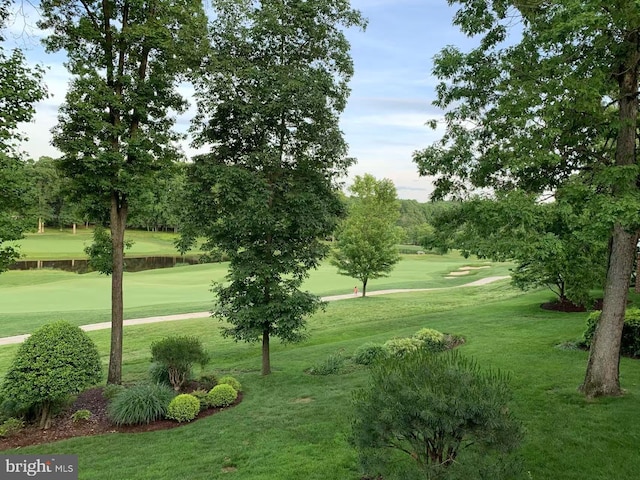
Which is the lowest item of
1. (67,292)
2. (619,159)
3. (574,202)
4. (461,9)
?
(67,292)

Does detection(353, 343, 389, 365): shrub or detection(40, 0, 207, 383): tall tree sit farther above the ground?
detection(40, 0, 207, 383): tall tree

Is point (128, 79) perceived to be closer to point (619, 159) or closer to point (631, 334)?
point (619, 159)

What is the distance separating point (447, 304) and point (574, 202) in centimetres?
1784

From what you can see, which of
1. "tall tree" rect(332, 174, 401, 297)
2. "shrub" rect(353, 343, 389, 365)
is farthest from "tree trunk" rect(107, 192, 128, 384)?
"tall tree" rect(332, 174, 401, 297)

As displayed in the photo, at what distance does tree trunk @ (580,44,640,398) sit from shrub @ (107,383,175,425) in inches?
306

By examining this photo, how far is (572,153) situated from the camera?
7367 millimetres

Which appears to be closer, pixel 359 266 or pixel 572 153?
pixel 572 153

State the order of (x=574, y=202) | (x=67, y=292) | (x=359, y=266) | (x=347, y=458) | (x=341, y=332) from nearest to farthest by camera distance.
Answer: (x=347, y=458) → (x=574, y=202) → (x=341, y=332) → (x=359, y=266) → (x=67, y=292)

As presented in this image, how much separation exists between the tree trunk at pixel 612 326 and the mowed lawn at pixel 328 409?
1.01ft

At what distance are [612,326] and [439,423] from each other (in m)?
5.35

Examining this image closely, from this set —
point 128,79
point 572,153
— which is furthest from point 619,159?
point 128,79

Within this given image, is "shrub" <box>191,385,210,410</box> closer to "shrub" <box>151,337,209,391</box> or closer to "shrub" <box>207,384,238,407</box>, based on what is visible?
"shrub" <box>207,384,238,407</box>

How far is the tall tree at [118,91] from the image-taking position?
8766mm

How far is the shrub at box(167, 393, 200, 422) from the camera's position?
7.89 meters
